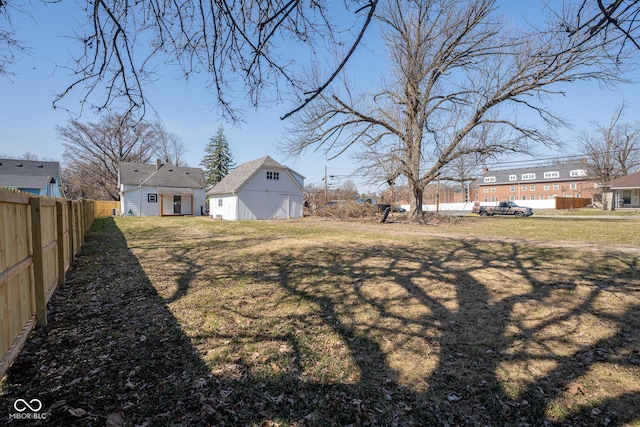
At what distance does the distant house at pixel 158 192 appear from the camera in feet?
94.9

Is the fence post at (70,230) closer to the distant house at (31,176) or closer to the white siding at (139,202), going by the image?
the distant house at (31,176)

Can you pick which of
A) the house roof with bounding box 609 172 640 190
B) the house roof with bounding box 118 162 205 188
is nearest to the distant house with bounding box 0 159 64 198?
the house roof with bounding box 118 162 205 188

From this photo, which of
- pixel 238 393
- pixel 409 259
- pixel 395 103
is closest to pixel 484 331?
pixel 238 393

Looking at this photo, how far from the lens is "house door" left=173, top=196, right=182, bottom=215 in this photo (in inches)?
1187

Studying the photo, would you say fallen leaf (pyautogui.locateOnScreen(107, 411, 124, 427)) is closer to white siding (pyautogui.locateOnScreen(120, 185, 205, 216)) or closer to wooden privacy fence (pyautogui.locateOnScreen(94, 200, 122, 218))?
white siding (pyautogui.locateOnScreen(120, 185, 205, 216))

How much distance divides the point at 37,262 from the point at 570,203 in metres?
52.9

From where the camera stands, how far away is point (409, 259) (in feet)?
23.3

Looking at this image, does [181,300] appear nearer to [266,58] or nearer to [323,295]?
[323,295]

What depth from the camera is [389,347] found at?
324 cm

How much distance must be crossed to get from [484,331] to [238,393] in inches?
108

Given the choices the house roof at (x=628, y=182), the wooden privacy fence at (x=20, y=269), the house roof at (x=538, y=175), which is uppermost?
the house roof at (x=538, y=175)

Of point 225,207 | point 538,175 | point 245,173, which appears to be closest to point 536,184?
point 538,175

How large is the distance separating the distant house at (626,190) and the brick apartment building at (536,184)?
1131cm

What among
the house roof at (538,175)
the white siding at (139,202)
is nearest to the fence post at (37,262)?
the white siding at (139,202)
